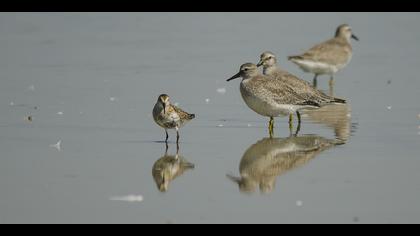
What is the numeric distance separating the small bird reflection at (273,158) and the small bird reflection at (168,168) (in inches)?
27.3

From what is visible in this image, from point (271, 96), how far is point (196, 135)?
147cm

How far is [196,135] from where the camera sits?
13.9 metres

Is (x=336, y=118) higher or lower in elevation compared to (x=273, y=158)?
higher

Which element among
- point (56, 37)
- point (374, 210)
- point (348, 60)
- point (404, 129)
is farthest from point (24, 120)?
point (56, 37)

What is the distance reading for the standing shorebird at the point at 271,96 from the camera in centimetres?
1447

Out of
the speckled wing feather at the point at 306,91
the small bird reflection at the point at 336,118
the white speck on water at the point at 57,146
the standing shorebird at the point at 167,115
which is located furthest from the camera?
the speckled wing feather at the point at 306,91

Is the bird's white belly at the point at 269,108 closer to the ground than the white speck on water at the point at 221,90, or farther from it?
closer to the ground

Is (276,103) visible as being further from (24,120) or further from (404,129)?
(24,120)

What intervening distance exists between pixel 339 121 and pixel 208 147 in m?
3.15

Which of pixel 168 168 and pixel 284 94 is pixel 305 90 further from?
pixel 168 168

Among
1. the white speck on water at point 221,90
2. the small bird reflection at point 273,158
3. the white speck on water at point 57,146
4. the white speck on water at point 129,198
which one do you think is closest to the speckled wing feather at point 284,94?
the small bird reflection at point 273,158

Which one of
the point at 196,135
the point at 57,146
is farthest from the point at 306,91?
the point at 57,146

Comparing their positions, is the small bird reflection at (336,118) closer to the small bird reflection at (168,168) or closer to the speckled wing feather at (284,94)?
the speckled wing feather at (284,94)

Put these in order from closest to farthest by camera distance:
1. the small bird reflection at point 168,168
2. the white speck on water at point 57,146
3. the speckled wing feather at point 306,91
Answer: the small bird reflection at point 168,168 → the white speck on water at point 57,146 → the speckled wing feather at point 306,91
